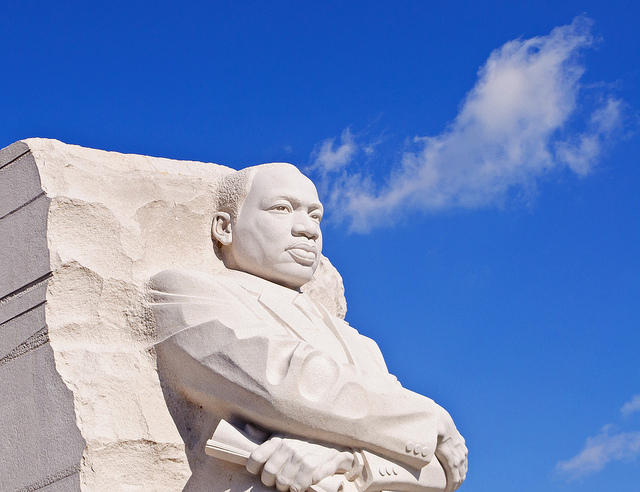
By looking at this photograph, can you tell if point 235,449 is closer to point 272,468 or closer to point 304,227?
point 272,468

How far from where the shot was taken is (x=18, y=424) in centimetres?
445

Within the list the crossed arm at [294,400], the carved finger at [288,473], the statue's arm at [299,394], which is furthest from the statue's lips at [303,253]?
the carved finger at [288,473]

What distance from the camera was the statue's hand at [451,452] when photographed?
15.3 ft

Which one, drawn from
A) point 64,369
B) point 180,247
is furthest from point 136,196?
point 64,369

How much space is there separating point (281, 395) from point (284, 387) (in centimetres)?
4

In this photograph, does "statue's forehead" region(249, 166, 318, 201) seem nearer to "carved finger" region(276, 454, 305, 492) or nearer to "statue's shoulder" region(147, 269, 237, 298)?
"statue's shoulder" region(147, 269, 237, 298)

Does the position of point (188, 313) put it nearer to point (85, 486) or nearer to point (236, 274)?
point (236, 274)

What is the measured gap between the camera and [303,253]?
202 inches

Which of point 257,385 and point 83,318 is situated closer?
point 257,385

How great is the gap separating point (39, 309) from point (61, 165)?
0.84 metres

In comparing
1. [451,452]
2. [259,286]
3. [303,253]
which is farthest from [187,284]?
[451,452]

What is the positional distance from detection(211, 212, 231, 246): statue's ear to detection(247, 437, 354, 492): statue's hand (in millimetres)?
1432

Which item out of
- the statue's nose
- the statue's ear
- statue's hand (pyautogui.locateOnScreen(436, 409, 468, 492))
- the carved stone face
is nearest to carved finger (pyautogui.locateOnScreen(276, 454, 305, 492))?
statue's hand (pyautogui.locateOnScreen(436, 409, 468, 492))

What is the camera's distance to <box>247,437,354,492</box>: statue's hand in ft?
13.5
